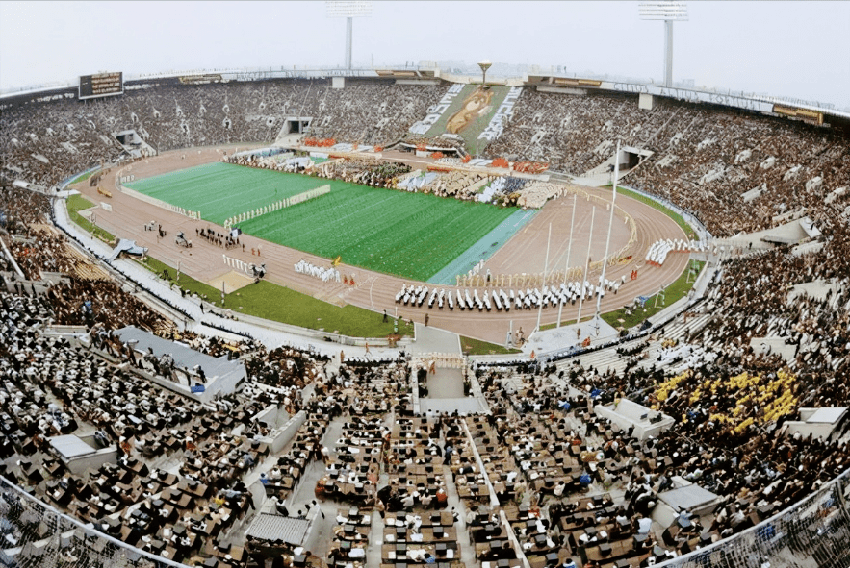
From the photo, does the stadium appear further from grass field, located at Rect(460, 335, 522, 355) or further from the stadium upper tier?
the stadium upper tier

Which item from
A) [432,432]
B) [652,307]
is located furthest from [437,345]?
[652,307]

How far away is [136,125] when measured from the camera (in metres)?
94.9

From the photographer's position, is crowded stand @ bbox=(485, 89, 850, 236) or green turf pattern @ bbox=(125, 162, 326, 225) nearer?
crowded stand @ bbox=(485, 89, 850, 236)

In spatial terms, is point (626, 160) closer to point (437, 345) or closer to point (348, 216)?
point (348, 216)

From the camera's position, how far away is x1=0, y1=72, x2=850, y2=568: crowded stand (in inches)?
782

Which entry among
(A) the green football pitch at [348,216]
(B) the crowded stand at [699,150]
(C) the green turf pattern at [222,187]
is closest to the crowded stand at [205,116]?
(C) the green turf pattern at [222,187]

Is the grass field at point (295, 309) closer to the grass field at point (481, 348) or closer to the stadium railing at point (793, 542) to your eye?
the grass field at point (481, 348)

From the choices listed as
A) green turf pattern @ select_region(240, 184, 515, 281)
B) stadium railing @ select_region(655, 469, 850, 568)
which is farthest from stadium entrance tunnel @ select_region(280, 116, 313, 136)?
stadium railing @ select_region(655, 469, 850, 568)

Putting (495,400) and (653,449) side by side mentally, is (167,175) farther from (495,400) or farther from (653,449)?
(653,449)

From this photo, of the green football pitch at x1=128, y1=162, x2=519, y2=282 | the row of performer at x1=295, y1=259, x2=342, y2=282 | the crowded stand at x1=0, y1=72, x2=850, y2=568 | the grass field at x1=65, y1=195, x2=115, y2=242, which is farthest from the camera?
the grass field at x1=65, y1=195, x2=115, y2=242

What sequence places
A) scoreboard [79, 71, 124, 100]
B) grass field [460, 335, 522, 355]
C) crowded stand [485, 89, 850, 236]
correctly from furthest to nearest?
scoreboard [79, 71, 124, 100]
crowded stand [485, 89, 850, 236]
grass field [460, 335, 522, 355]

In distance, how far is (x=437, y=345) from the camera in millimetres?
40062

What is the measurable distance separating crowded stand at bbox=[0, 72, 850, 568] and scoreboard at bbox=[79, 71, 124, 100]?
163ft

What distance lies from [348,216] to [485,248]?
1459 centimetres
